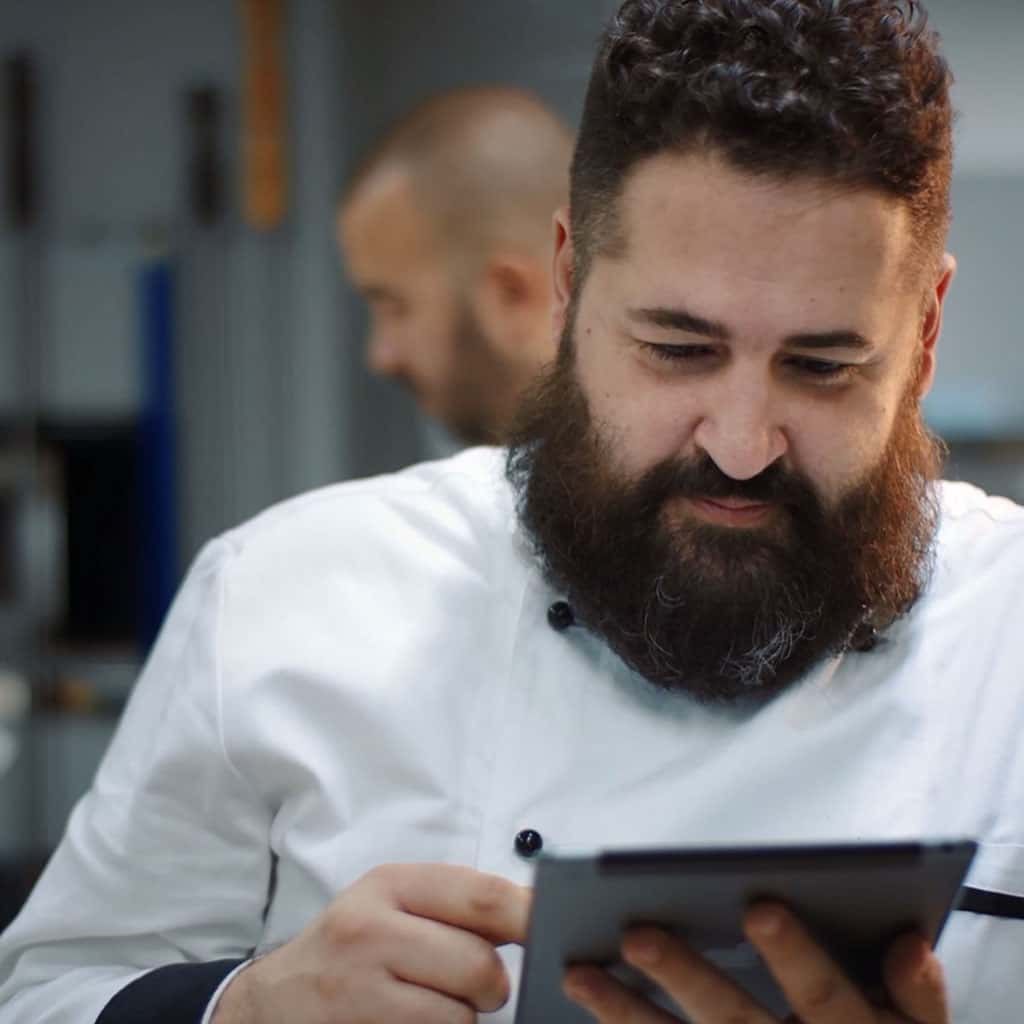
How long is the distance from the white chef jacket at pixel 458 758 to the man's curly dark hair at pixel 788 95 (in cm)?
33

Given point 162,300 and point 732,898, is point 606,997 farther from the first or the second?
point 162,300

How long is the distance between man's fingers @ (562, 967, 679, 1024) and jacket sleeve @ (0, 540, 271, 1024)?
0.43m

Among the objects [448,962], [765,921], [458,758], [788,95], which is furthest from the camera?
[458,758]

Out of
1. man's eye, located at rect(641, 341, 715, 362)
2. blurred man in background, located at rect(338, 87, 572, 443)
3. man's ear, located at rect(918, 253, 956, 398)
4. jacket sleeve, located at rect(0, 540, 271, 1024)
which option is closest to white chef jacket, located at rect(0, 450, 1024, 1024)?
jacket sleeve, located at rect(0, 540, 271, 1024)

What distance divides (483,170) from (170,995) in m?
1.59

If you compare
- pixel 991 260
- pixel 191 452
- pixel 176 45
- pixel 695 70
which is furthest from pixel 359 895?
pixel 176 45

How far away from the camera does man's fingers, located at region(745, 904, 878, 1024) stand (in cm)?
87

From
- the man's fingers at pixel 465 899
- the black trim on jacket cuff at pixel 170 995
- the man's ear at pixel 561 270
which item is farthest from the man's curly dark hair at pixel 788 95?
the black trim on jacket cuff at pixel 170 995

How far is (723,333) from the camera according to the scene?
3.77 ft

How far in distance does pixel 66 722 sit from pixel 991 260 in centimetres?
245

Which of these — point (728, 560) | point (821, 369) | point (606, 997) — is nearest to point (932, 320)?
point (821, 369)

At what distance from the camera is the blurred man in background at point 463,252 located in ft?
7.86

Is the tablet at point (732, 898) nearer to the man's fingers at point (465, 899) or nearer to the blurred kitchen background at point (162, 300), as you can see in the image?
the man's fingers at point (465, 899)

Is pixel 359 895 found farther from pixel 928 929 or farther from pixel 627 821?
pixel 928 929
